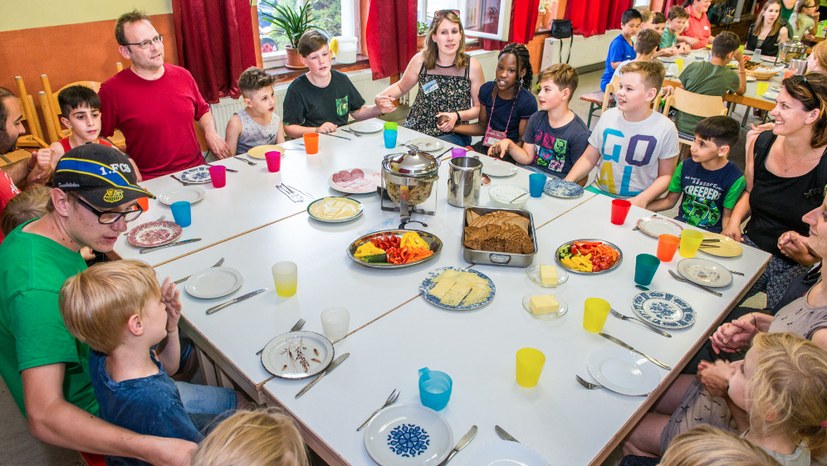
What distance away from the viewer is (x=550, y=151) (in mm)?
3303

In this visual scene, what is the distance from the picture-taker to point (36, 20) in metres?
3.59

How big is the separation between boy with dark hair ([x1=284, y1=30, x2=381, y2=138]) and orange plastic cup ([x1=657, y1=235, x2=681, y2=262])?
2.16 metres

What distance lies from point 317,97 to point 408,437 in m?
2.85

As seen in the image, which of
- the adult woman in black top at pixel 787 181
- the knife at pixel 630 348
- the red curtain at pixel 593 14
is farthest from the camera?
the red curtain at pixel 593 14

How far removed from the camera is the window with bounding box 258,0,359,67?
504 cm

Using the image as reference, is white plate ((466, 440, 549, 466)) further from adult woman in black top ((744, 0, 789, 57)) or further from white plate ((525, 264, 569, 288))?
adult woman in black top ((744, 0, 789, 57))

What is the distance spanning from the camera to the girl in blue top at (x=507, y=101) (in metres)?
3.50

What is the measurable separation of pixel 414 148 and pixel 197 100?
1.45 m

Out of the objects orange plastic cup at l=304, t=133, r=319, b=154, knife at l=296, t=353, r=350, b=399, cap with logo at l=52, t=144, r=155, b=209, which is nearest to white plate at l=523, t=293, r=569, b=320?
knife at l=296, t=353, r=350, b=399

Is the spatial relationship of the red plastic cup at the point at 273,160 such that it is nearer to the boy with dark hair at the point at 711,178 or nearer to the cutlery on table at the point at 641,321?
the cutlery on table at the point at 641,321

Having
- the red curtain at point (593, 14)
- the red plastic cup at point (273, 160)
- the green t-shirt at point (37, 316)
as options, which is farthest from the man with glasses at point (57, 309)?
the red curtain at point (593, 14)

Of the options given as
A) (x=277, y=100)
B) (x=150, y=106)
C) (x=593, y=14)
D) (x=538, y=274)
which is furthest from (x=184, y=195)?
(x=593, y=14)

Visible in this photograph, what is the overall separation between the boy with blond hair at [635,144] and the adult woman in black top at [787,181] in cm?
42

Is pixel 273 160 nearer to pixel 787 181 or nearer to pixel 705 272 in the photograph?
pixel 705 272
